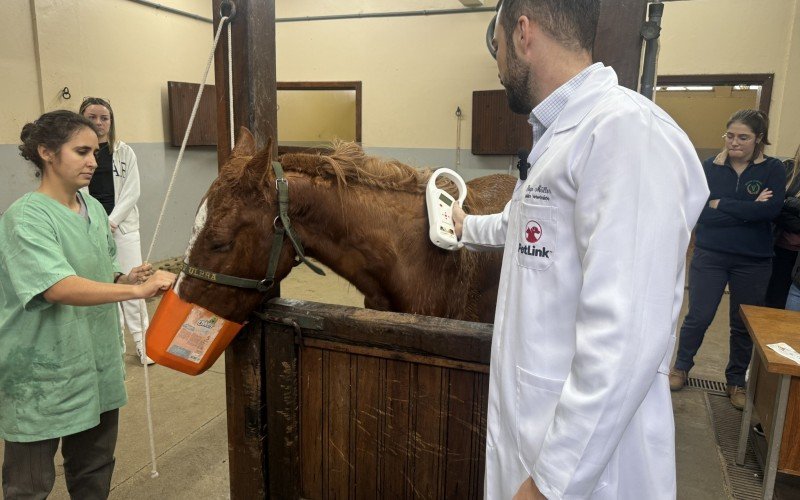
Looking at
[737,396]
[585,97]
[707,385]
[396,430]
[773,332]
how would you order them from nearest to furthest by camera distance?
[585,97], [396,430], [773,332], [737,396], [707,385]

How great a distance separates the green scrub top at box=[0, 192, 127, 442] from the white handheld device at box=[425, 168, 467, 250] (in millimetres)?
1081

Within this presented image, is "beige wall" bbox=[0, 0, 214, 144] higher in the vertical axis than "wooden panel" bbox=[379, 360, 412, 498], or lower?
higher

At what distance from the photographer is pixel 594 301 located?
0.76 meters

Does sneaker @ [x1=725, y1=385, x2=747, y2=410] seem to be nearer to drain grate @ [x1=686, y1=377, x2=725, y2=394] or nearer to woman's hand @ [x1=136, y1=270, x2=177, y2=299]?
drain grate @ [x1=686, y1=377, x2=725, y2=394]

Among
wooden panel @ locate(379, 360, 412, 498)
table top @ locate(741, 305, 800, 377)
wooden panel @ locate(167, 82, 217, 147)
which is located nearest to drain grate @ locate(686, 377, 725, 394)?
table top @ locate(741, 305, 800, 377)

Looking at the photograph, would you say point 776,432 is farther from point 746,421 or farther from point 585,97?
point 585,97

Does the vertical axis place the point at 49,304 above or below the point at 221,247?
below

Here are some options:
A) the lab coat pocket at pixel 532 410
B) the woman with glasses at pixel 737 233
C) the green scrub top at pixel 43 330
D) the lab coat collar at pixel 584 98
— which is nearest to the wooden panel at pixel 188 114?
the green scrub top at pixel 43 330

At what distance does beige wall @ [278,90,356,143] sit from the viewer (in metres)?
7.86

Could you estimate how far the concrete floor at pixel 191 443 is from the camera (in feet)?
7.78

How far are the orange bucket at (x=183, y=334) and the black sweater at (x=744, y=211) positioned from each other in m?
2.93

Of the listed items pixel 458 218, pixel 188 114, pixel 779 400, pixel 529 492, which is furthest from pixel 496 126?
pixel 529 492

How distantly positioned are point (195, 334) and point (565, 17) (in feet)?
3.96

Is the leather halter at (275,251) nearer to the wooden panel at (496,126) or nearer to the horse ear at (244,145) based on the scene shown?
the horse ear at (244,145)
